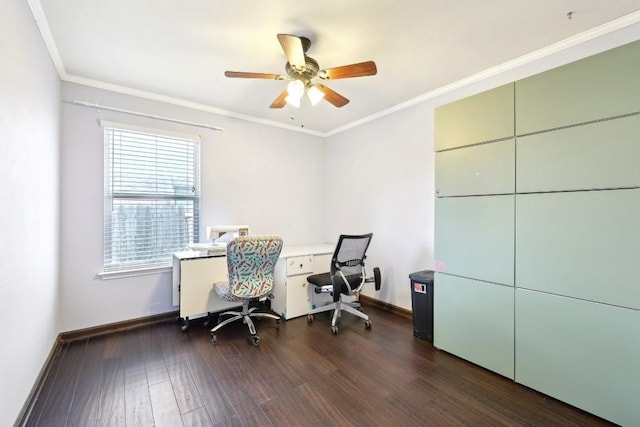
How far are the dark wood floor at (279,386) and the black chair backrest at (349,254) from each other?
27.9 inches

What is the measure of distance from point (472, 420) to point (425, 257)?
5.48 ft

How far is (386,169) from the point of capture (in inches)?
141

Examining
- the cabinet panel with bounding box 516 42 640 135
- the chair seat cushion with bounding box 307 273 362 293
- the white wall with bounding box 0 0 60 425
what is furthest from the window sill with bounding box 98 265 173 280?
the cabinet panel with bounding box 516 42 640 135

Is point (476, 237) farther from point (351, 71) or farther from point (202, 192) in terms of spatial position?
point (202, 192)

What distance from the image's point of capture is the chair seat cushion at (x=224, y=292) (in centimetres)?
268

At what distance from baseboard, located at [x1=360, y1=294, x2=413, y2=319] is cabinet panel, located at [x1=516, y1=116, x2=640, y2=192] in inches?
76.8

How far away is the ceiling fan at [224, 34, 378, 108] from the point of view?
1.85 meters

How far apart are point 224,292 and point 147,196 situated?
4.67 ft

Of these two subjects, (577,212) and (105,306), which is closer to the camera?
(577,212)

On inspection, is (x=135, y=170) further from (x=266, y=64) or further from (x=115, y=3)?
(x=266, y=64)

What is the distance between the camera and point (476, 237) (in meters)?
2.22

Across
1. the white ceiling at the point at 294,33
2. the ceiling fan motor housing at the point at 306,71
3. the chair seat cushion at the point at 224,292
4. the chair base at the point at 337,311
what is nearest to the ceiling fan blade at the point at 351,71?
the ceiling fan motor housing at the point at 306,71

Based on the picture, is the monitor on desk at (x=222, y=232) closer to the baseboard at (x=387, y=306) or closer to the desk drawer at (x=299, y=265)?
the desk drawer at (x=299, y=265)

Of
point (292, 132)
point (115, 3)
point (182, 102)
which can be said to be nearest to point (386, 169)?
point (292, 132)
